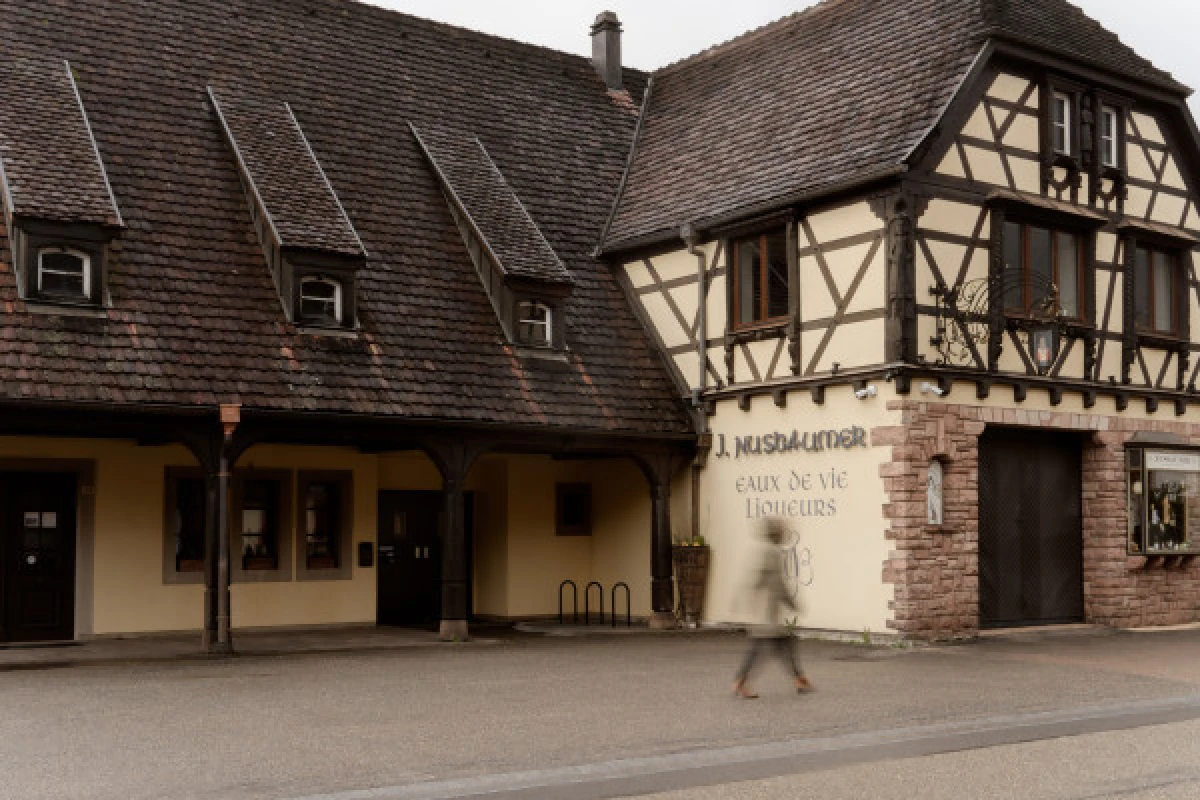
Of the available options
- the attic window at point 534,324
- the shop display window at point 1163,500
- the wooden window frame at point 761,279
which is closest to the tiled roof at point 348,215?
the attic window at point 534,324

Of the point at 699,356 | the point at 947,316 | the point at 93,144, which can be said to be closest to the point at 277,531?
the point at 93,144

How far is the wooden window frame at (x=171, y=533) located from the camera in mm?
19125

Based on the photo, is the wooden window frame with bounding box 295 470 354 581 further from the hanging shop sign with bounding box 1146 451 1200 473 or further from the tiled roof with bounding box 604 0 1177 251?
the hanging shop sign with bounding box 1146 451 1200 473

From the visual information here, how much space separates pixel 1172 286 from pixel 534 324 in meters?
9.67

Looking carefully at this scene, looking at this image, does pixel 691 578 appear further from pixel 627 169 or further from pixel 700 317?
pixel 627 169

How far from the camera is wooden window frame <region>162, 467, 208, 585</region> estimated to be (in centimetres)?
1912

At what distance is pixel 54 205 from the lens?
16.5 metres

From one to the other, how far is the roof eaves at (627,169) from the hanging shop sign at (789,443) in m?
4.14

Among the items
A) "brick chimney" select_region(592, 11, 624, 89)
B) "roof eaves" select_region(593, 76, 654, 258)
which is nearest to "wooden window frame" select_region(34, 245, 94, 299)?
"roof eaves" select_region(593, 76, 654, 258)

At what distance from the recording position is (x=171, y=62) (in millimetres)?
20359

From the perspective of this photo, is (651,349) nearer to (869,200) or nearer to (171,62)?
(869,200)

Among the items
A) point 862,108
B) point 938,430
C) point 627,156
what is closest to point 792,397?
point 938,430

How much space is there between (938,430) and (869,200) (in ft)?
10.1

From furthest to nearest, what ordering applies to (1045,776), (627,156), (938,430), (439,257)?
(627,156)
(439,257)
(938,430)
(1045,776)
